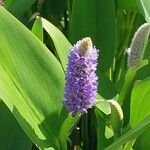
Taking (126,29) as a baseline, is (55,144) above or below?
above

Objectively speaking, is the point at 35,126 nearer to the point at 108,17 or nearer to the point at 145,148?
the point at 145,148

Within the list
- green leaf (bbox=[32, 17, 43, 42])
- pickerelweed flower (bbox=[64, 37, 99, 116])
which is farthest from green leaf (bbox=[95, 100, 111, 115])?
green leaf (bbox=[32, 17, 43, 42])

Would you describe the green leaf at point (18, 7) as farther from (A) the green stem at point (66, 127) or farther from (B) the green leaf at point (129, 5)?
(A) the green stem at point (66, 127)

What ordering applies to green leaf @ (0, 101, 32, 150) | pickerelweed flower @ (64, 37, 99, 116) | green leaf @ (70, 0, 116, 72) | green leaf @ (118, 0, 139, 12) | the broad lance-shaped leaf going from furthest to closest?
green leaf @ (118, 0, 139, 12) → green leaf @ (70, 0, 116, 72) → green leaf @ (0, 101, 32, 150) → the broad lance-shaped leaf → pickerelweed flower @ (64, 37, 99, 116)

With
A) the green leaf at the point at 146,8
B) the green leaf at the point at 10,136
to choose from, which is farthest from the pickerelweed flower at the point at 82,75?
the green leaf at the point at 146,8

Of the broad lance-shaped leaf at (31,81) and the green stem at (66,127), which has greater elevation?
the broad lance-shaped leaf at (31,81)

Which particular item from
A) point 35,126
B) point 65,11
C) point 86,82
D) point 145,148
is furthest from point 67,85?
point 65,11

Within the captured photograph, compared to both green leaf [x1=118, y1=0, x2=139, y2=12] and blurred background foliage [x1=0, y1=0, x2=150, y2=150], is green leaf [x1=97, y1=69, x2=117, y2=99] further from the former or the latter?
green leaf [x1=118, y1=0, x2=139, y2=12]
